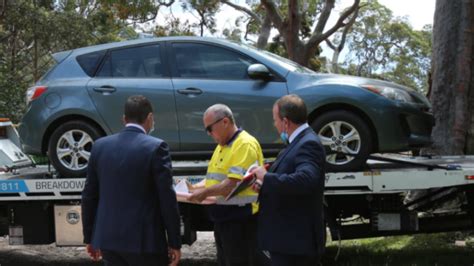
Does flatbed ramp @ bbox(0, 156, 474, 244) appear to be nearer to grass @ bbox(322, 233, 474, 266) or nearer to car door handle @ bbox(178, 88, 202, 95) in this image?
grass @ bbox(322, 233, 474, 266)

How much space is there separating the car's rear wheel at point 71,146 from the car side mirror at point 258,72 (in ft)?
5.55

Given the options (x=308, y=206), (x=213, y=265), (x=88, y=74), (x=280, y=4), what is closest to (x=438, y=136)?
(x=213, y=265)

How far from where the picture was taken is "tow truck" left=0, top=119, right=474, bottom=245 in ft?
18.2

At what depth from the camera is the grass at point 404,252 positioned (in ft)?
20.6

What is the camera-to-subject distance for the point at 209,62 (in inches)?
236

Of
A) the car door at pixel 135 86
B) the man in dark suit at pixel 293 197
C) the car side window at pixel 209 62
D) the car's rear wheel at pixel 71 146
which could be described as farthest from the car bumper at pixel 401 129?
the car's rear wheel at pixel 71 146

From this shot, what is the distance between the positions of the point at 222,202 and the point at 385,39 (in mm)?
44277

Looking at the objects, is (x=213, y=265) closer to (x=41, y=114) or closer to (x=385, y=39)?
(x=41, y=114)

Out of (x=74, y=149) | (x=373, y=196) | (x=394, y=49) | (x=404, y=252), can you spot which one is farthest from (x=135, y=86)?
(x=394, y=49)

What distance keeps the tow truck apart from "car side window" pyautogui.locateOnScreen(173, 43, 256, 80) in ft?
3.09

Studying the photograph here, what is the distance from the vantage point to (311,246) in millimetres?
3193

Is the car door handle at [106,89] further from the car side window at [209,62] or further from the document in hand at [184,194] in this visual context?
the document in hand at [184,194]

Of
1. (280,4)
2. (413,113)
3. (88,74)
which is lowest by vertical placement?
(413,113)

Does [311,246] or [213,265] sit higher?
[311,246]
